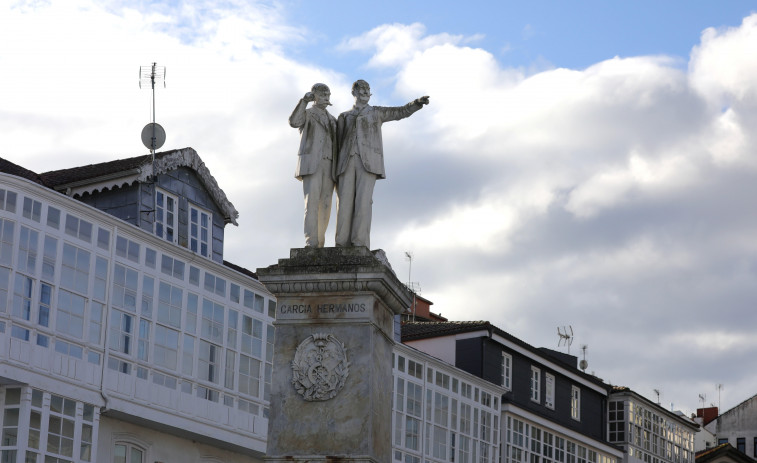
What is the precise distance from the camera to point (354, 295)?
17344 mm

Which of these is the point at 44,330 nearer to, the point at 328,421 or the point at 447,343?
the point at 328,421

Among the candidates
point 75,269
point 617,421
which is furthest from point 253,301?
point 617,421

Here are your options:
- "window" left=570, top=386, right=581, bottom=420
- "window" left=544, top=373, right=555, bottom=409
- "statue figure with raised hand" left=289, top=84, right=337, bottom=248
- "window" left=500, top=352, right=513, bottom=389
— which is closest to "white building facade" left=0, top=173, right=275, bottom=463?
Answer: "statue figure with raised hand" left=289, top=84, right=337, bottom=248

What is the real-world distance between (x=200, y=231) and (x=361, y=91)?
85.3ft

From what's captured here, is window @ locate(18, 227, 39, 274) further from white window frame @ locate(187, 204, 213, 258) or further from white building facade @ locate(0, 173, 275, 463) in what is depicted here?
white window frame @ locate(187, 204, 213, 258)

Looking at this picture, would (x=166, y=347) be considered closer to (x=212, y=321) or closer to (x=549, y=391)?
(x=212, y=321)

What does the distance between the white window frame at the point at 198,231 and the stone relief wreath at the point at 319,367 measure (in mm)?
26301

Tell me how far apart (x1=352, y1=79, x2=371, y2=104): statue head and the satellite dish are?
24.4 m

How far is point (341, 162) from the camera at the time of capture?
18281mm

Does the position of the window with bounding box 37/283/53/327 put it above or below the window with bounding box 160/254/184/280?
below

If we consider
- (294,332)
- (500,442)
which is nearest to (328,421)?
(294,332)

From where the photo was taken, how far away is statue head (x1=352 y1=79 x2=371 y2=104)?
18.7m

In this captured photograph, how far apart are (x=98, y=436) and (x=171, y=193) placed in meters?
8.92

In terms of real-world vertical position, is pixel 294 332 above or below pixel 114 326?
below
